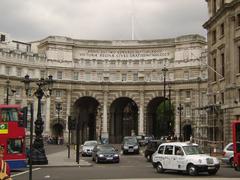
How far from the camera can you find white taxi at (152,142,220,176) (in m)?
23.0

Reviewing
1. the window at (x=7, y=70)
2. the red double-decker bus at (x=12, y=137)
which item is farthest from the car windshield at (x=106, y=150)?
the window at (x=7, y=70)

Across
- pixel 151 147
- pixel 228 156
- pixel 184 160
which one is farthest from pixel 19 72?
pixel 184 160

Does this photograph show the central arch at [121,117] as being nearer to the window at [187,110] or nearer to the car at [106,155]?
the window at [187,110]

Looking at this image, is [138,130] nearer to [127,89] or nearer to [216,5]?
[127,89]

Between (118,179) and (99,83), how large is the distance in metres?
64.1

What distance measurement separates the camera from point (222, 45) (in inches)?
1743

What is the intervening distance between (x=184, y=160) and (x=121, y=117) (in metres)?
68.0

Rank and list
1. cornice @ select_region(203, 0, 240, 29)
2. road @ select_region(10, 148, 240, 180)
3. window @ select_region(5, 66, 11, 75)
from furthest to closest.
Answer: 1. window @ select_region(5, 66, 11, 75)
2. cornice @ select_region(203, 0, 240, 29)
3. road @ select_region(10, 148, 240, 180)

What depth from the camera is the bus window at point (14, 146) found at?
27453 millimetres

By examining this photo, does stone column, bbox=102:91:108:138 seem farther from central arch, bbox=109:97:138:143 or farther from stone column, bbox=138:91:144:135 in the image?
stone column, bbox=138:91:144:135

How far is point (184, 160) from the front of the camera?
2364 centimetres

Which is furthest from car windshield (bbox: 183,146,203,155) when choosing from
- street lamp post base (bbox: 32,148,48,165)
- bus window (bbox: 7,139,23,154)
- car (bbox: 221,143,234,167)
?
street lamp post base (bbox: 32,148,48,165)

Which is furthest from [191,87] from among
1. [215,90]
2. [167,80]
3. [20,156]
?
[20,156]

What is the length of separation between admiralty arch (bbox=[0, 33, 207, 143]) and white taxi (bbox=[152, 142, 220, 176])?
180 ft
